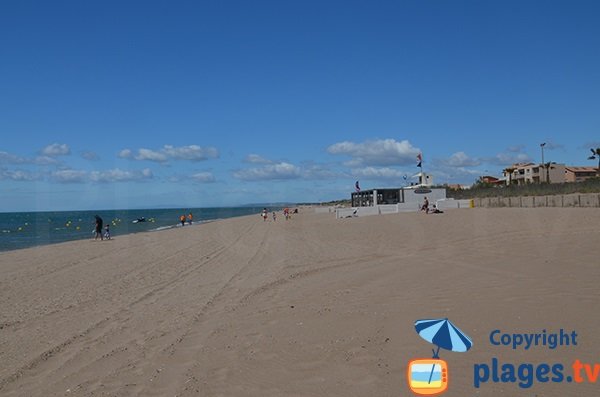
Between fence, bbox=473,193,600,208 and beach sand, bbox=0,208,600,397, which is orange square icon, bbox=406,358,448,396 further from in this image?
fence, bbox=473,193,600,208

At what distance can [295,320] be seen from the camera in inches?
269

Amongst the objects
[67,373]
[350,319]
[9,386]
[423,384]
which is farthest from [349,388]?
[9,386]

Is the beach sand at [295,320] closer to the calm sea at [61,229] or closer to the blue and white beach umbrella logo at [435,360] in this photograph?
the blue and white beach umbrella logo at [435,360]

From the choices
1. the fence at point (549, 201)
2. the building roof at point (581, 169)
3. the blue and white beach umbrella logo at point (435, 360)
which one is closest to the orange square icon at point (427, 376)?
the blue and white beach umbrella logo at point (435, 360)

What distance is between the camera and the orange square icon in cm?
414

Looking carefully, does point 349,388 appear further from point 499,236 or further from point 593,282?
point 499,236

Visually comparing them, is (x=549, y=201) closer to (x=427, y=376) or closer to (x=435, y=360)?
(x=435, y=360)

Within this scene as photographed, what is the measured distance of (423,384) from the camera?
4.22m

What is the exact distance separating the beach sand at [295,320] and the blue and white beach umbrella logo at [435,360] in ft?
0.29

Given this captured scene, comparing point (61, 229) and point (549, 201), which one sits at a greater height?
point (549, 201)

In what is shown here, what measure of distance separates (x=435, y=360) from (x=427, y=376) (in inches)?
15.6

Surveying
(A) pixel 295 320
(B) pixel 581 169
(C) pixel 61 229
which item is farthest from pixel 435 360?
(B) pixel 581 169

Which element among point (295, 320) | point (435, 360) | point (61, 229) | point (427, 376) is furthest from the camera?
point (61, 229)

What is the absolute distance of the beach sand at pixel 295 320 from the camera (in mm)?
4691
